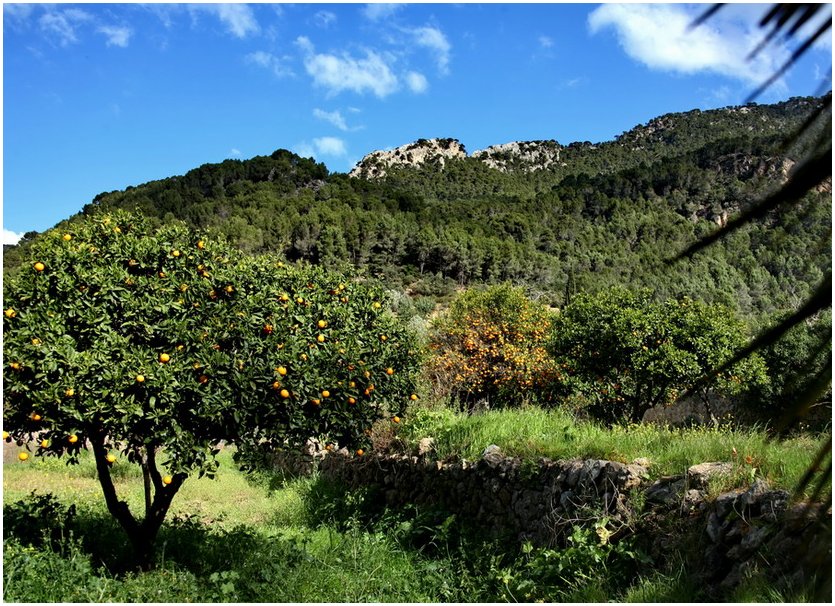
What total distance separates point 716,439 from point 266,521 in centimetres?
665

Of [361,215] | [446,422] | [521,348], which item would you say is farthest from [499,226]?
[446,422]

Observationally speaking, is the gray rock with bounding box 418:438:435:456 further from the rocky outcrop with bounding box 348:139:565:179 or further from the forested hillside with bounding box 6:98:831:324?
the rocky outcrop with bounding box 348:139:565:179

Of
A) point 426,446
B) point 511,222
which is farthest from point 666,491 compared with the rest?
point 511,222

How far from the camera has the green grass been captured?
5.49 meters

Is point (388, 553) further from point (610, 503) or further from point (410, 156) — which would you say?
point (410, 156)

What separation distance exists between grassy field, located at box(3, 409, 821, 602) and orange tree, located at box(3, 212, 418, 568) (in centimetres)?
81

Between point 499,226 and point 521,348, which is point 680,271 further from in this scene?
point 521,348

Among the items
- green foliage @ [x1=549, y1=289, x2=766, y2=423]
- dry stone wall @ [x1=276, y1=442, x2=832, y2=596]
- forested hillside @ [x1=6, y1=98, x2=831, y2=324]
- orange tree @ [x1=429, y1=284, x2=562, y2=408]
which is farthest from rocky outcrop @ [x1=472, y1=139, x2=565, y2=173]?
dry stone wall @ [x1=276, y1=442, x2=832, y2=596]

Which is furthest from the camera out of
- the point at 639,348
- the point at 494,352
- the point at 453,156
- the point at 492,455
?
the point at 453,156

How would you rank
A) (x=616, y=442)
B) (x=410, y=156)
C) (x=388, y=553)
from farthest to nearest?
(x=410, y=156), (x=388, y=553), (x=616, y=442)

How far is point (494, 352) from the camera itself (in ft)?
61.1

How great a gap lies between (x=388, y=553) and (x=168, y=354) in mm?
3801

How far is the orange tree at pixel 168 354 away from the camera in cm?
485

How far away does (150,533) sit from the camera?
6227 mm
